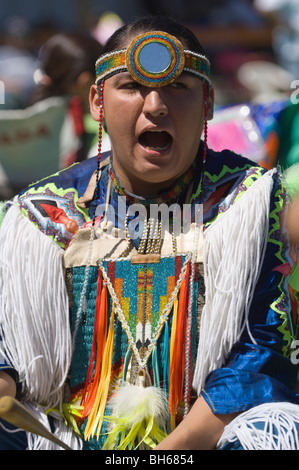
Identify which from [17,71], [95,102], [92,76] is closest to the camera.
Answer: [95,102]

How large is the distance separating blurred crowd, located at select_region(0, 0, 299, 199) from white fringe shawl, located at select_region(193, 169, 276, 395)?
1081 millimetres

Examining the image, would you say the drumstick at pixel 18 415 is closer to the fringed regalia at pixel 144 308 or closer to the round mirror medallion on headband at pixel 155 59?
the fringed regalia at pixel 144 308

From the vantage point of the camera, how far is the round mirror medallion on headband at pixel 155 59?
2383 millimetres

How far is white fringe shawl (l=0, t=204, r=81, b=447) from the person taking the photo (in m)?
2.43

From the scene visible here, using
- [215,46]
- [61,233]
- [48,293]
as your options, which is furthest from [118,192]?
[215,46]

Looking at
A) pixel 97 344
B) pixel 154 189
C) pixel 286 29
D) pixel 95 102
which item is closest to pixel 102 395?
pixel 97 344

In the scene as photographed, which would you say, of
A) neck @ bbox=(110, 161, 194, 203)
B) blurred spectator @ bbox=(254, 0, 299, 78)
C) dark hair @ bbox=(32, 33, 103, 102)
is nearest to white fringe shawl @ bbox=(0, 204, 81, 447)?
neck @ bbox=(110, 161, 194, 203)

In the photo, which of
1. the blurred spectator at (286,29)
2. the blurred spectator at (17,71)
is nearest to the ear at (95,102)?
the blurred spectator at (17,71)

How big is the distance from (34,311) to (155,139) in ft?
1.99

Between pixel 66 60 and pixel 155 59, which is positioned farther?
pixel 66 60

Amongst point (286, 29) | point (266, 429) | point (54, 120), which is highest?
point (286, 29)

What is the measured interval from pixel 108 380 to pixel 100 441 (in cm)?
17

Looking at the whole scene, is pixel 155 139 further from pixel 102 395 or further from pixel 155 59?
pixel 102 395

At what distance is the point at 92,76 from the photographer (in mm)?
4484
